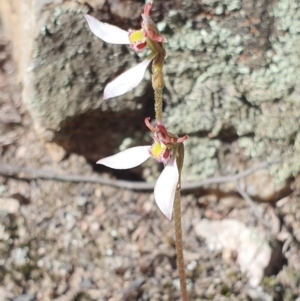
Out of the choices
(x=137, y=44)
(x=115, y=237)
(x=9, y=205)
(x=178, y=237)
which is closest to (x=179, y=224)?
(x=178, y=237)

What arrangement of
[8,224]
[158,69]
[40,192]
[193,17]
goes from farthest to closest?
[40,192], [8,224], [193,17], [158,69]

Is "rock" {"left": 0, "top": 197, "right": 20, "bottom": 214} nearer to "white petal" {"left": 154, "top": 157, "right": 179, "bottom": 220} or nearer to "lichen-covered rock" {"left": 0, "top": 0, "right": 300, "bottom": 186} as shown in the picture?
"lichen-covered rock" {"left": 0, "top": 0, "right": 300, "bottom": 186}

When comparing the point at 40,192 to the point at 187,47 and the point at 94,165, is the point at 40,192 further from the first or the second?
the point at 187,47

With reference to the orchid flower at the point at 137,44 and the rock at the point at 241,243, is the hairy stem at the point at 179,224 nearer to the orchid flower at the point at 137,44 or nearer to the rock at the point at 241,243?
the orchid flower at the point at 137,44

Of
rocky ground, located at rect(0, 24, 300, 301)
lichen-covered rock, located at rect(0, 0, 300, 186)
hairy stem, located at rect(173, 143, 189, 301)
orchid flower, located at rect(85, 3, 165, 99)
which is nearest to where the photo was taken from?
orchid flower, located at rect(85, 3, 165, 99)

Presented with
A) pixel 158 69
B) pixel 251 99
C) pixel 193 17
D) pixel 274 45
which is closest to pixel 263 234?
pixel 251 99

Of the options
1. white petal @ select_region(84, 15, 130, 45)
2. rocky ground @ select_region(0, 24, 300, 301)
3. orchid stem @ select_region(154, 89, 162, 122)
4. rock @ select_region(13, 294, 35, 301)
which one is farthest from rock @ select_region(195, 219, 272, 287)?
white petal @ select_region(84, 15, 130, 45)

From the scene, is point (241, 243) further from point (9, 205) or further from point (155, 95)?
point (155, 95)
